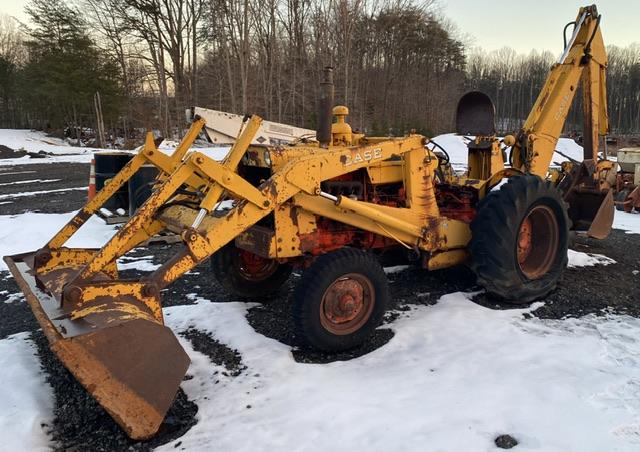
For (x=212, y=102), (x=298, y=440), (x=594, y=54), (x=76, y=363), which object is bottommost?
(x=298, y=440)

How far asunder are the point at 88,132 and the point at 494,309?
41729 millimetres

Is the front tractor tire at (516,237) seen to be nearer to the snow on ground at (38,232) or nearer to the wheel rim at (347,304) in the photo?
the wheel rim at (347,304)

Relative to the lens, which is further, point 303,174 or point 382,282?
point 382,282

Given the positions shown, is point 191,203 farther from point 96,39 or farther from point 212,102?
point 96,39

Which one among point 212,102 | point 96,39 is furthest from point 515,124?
point 96,39

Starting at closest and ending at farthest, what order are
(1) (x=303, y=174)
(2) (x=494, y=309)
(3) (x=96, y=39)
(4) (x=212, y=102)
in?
(1) (x=303, y=174) → (2) (x=494, y=309) → (4) (x=212, y=102) → (3) (x=96, y=39)

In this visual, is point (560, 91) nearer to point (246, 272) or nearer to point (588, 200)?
point (588, 200)

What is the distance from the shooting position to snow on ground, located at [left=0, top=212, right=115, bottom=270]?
7.53m

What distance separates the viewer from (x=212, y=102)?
31891 mm

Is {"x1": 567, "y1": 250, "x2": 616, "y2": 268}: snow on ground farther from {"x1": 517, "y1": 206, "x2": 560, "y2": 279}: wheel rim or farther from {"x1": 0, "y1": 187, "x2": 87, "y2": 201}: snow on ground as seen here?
{"x1": 0, "y1": 187, "x2": 87, "y2": 201}: snow on ground

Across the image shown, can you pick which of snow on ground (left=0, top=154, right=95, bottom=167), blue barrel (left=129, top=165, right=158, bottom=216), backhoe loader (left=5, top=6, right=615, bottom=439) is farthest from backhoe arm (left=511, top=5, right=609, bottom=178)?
snow on ground (left=0, top=154, right=95, bottom=167)

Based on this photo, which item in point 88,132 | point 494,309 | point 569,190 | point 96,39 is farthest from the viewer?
point 88,132

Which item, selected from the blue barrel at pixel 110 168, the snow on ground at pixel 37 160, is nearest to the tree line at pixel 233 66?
the snow on ground at pixel 37 160

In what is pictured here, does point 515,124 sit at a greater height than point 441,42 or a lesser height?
lesser
